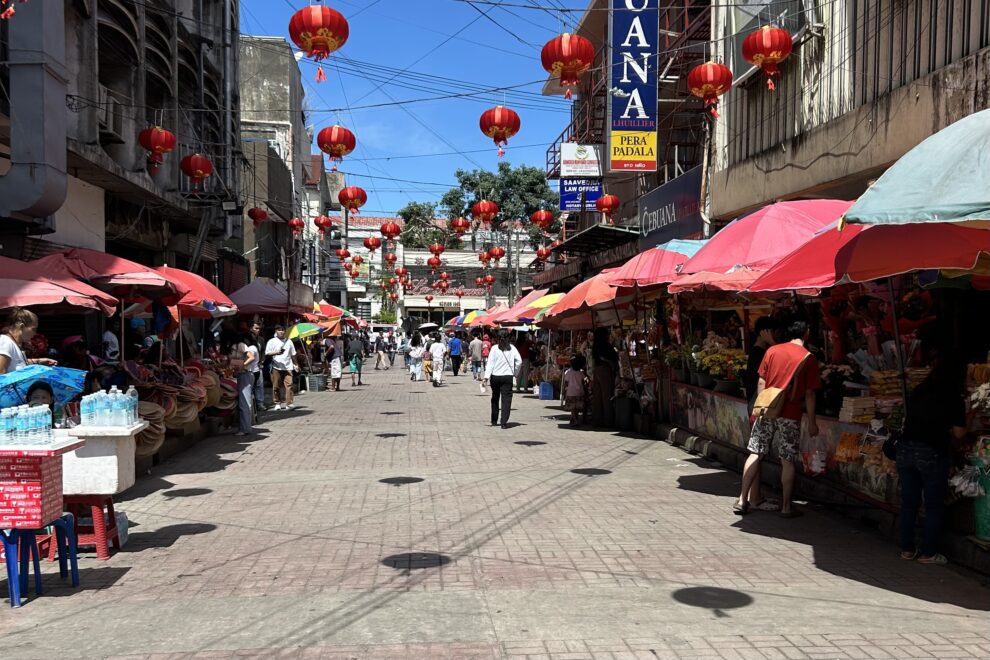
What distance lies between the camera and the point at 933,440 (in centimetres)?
589

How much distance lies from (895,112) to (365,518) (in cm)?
892

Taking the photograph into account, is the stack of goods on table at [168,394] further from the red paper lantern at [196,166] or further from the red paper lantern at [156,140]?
the red paper lantern at [196,166]

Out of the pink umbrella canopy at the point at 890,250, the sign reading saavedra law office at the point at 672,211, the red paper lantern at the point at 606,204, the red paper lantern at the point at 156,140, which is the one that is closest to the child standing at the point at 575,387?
the sign reading saavedra law office at the point at 672,211

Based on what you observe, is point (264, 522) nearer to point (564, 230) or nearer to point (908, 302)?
point (908, 302)

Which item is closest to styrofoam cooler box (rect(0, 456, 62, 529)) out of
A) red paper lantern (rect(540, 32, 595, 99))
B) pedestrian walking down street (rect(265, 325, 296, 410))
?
red paper lantern (rect(540, 32, 595, 99))

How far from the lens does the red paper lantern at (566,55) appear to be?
429 inches

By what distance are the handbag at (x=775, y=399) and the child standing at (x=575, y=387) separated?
7901mm

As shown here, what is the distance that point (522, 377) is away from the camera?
2555cm

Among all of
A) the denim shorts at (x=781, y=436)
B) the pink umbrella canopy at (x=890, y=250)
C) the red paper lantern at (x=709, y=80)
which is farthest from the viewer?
the red paper lantern at (x=709, y=80)

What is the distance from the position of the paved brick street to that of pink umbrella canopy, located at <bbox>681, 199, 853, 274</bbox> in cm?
260

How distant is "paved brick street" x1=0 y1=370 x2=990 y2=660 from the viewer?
4.49 meters

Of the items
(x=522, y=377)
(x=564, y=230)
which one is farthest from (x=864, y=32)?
(x=564, y=230)

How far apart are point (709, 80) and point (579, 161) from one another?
33.3 feet

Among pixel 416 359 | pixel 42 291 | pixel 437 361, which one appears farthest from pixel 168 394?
pixel 416 359
